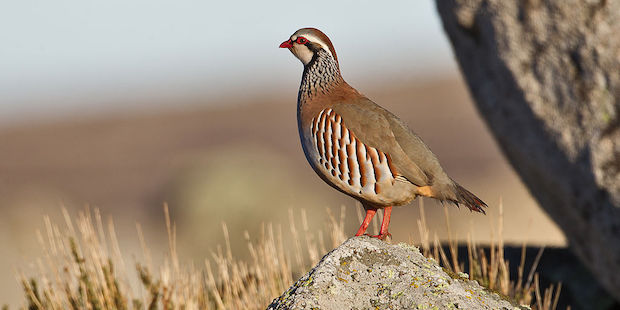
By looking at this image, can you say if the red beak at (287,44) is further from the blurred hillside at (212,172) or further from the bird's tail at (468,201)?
the blurred hillside at (212,172)

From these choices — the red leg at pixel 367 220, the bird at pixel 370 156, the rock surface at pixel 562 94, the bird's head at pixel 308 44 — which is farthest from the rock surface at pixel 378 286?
the bird's head at pixel 308 44

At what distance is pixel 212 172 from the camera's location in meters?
17.8

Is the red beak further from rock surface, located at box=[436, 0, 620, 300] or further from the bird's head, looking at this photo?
rock surface, located at box=[436, 0, 620, 300]

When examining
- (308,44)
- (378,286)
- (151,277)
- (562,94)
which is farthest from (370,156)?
(151,277)

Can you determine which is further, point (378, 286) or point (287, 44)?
point (287, 44)

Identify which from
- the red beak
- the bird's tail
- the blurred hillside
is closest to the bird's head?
→ the red beak

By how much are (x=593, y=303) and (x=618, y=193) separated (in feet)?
12.2

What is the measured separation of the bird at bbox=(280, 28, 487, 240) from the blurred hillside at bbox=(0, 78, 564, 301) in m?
1.12

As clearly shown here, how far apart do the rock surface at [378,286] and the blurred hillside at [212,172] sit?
2071 mm

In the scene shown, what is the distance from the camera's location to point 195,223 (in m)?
16.3

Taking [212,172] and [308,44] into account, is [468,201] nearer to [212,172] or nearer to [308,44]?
[308,44]

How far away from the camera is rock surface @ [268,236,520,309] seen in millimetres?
3777

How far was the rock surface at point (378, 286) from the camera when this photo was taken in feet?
12.4

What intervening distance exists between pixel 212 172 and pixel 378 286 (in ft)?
46.4
